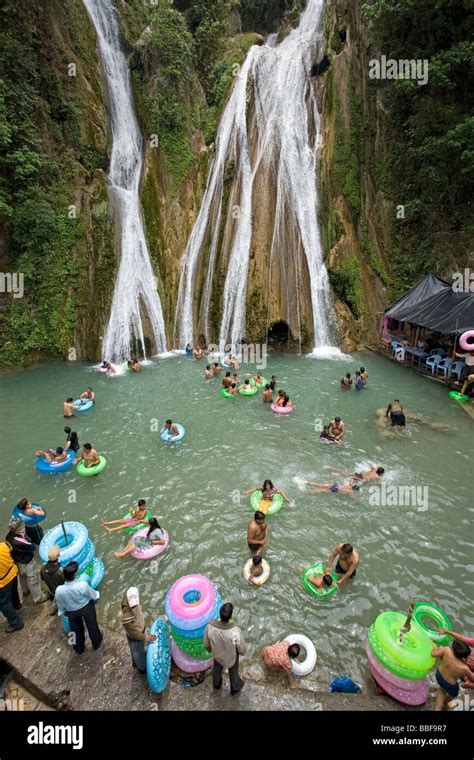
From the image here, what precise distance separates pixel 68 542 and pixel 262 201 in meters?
21.9

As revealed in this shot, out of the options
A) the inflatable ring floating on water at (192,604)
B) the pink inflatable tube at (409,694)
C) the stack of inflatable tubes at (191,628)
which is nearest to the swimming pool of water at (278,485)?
the pink inflatable tube at (409,694)

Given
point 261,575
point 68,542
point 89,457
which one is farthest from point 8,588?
point 89,457

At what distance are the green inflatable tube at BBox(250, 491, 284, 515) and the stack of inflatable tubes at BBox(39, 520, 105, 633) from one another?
3797mm

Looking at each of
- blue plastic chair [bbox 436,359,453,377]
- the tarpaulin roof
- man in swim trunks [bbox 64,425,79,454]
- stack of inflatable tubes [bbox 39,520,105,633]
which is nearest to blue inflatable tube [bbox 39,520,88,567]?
stack of inflatable tubes [bbox 39,520,105,633]

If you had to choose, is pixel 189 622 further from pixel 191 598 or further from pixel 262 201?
pixel 262 201

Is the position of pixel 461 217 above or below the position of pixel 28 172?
below

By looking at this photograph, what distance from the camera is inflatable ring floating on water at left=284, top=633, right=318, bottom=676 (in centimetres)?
563

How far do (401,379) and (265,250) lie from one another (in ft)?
36.6

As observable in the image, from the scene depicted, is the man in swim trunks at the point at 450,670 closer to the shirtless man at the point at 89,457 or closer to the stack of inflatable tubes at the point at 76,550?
the stack of inflatable tubes at the point at 76,550

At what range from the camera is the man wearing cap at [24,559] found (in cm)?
617
